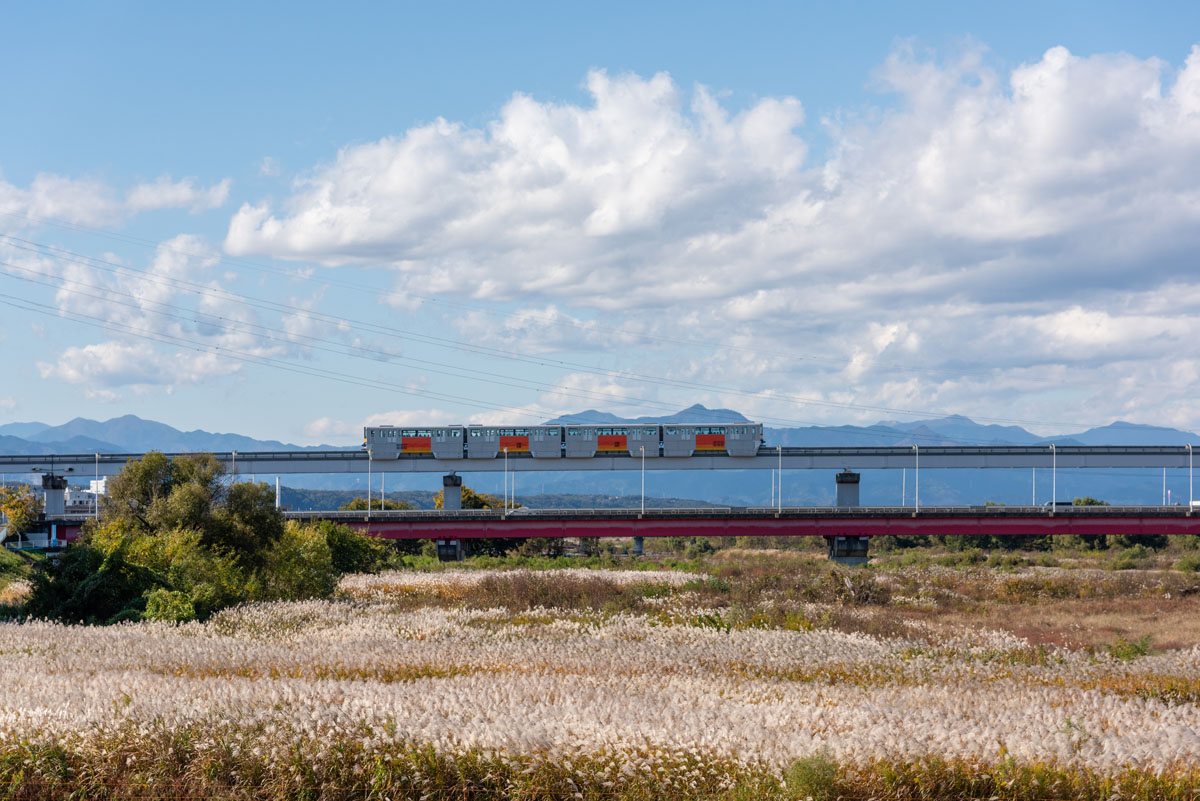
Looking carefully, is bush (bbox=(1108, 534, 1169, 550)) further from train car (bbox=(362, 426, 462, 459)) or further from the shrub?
the shrub

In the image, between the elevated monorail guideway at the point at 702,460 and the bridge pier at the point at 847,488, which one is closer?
the bridge pier at the point at 847,488

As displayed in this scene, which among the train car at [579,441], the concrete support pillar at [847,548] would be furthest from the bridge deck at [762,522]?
the train car at [579,441]

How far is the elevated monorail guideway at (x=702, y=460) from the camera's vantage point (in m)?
96.9

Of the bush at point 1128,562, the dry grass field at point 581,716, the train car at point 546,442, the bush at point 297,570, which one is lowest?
the bush at point 1128,562

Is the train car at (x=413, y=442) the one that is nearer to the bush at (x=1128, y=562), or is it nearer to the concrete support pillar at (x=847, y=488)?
the concrete support pillar at (x=847, y=488)

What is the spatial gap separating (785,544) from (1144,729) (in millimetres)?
119240

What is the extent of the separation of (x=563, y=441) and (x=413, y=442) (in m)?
14.9

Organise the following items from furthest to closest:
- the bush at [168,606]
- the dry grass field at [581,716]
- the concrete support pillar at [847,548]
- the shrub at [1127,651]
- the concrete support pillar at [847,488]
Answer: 1. the concrete support pillar at [847,488]
2. the concrete support pillar at [847,548]
3. the bush at [168,606]
4. the shrub at [1127,651]
5. the dry grass field at [581,716]

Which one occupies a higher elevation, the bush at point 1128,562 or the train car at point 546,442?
the train car at point 546,442

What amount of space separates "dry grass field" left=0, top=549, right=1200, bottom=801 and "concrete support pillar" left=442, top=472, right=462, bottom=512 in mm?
74253

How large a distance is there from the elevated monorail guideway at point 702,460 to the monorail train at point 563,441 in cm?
62

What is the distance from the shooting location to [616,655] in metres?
15.3

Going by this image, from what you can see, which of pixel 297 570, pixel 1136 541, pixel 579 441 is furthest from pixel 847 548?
pixel 297 570

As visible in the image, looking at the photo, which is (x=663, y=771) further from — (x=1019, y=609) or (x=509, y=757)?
(x=1019, y=609)
